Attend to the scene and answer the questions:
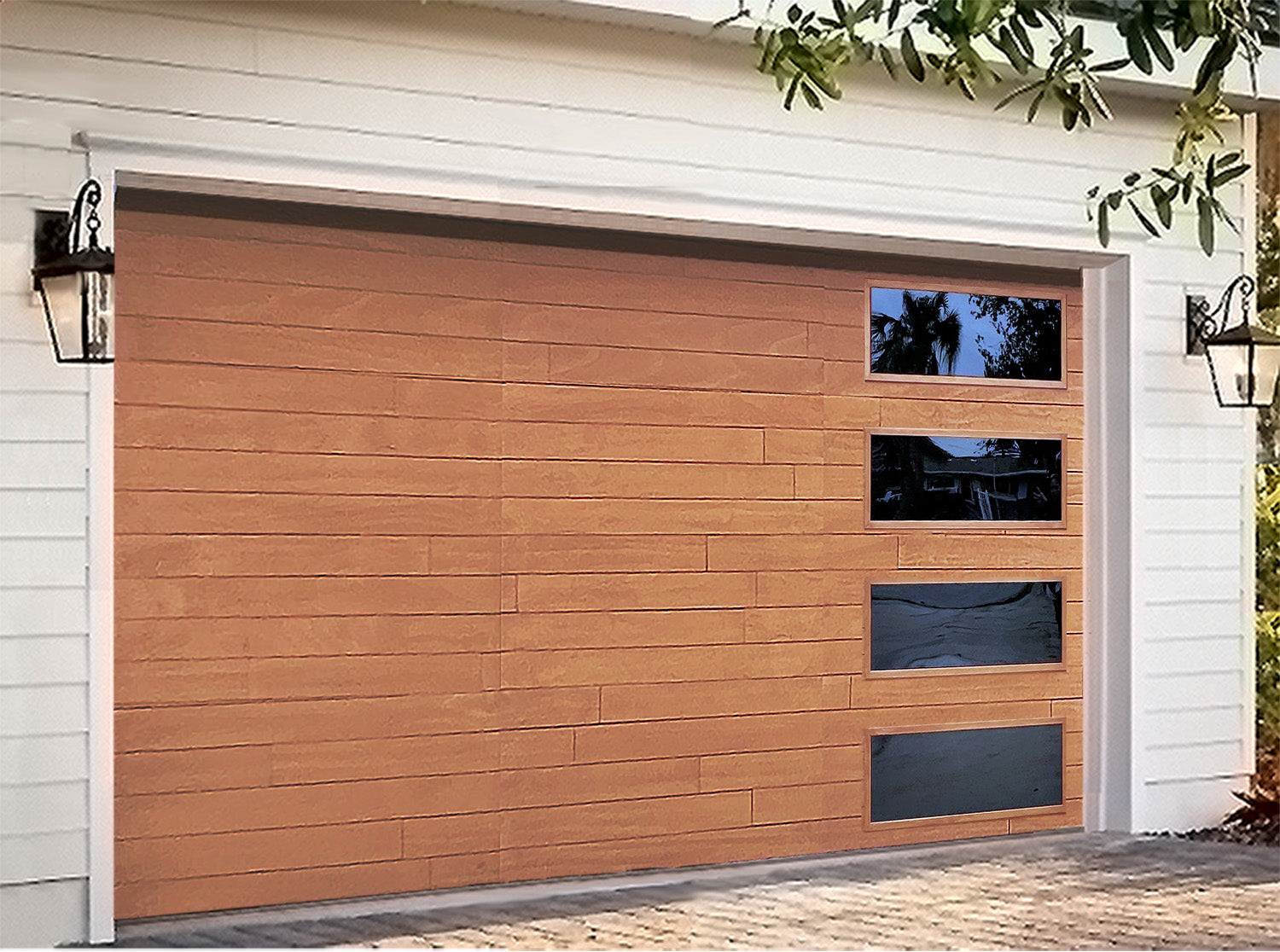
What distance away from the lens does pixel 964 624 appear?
21.6ft

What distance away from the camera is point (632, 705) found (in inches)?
235

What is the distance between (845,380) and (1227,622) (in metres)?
1.76

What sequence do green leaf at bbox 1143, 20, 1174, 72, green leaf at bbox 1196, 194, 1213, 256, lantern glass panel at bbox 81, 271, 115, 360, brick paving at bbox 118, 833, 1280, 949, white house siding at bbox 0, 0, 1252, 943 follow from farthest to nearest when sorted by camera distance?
brick paving at bbox 118, 833, 1280, 949, white house siding at bbox 0, 0, 1252, 943, lantern glass panel at bbox 81, 271, 115, 360, green leaf at bbox 1196, 194, 1213, 256, green leaf at bbox 1143, 20, 1174, 72

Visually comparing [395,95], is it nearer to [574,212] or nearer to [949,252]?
[574,212]

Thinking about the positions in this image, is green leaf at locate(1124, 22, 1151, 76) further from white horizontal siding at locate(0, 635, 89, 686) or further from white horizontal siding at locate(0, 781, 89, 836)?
white horizontal siding at locate(0, 781, 89, 836)

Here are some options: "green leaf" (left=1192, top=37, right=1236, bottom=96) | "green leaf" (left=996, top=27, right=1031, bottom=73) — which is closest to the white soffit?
"green leaf" (left=996, top=27, right=1031, bottom=73)

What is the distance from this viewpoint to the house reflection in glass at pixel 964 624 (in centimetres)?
643

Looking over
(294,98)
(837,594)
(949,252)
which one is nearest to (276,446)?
(294,98)

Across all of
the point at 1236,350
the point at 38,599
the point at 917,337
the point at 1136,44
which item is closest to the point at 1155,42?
the point at 1136,44

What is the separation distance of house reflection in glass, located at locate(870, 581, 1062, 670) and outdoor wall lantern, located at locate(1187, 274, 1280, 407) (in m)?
0.94

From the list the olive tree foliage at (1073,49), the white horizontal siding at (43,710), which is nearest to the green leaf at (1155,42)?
the olive tree foliage at (1073,49)

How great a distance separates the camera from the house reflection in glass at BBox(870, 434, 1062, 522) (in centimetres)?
645

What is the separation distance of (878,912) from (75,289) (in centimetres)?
287

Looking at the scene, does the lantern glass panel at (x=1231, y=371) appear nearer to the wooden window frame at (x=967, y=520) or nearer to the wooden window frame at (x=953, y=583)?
the wooden window frame at (x=967, y=520)
